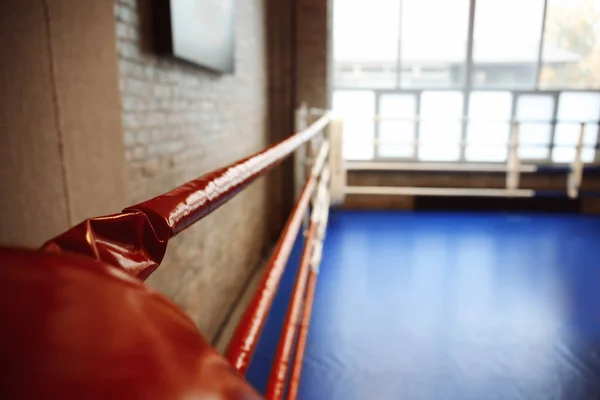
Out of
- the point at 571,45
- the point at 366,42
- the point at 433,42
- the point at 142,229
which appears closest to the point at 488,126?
the point at 433,42

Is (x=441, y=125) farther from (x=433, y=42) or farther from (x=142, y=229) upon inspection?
(x=142, y=229)

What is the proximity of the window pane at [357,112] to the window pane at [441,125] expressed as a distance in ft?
1.65

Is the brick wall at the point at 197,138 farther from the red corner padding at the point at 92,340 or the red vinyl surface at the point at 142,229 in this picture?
the red corner padding at the point at 92,340

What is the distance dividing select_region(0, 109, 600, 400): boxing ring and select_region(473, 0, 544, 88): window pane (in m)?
0.95

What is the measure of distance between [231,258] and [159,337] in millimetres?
2527

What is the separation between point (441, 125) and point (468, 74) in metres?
0.55

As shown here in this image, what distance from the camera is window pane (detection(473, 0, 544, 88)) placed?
4.37 metres

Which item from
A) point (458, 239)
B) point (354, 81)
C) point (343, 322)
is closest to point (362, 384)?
point (343, 322)

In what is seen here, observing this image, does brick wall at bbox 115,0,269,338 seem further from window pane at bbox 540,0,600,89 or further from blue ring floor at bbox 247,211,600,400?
window pane at bbox 540,0,600,89

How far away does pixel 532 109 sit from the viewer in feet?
14.6

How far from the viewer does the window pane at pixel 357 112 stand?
4555 millimetres

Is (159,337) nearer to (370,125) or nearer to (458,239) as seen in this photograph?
(458,239)

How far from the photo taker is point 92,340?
0.22m

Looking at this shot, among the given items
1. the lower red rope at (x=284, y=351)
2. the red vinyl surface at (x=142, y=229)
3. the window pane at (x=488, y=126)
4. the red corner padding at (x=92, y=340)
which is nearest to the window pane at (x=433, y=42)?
the window pane at (x=488, y=126)
